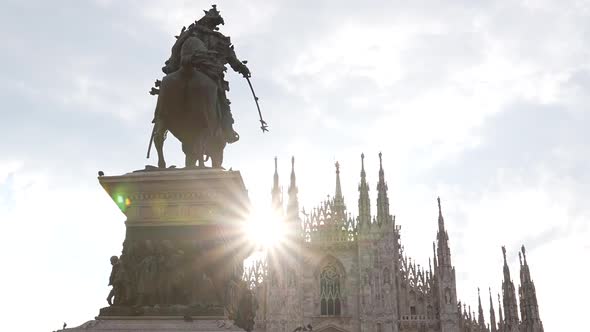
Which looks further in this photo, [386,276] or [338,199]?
[338,199]

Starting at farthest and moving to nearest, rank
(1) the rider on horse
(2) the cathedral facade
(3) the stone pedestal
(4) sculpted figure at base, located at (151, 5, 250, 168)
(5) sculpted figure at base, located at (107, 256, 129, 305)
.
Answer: (2) the cathedral facade → (1) the rider on horse → (4) sculpted figure at base, located at (151, 5, 250, 168) → (5) sculpted figure at base, located at (107, 256, 129, 305) → (3) the stone pedestal

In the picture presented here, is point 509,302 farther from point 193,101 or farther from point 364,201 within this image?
point 193,101

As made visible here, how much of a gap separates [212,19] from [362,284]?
3575 centimetres

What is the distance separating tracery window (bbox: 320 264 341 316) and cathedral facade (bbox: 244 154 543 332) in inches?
2.6

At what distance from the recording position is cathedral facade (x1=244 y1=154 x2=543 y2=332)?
3966 cm

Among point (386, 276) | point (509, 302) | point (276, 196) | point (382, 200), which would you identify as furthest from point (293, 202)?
point (509, 302)

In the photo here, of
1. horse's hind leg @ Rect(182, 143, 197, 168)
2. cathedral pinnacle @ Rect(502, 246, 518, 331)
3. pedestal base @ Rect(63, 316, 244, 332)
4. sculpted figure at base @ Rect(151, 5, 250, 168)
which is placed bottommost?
pedestal base @ Rect(63, 316, 244, 332)

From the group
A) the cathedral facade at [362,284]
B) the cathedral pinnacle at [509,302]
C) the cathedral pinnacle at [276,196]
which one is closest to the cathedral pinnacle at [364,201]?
the cathedral facade at [362,284]

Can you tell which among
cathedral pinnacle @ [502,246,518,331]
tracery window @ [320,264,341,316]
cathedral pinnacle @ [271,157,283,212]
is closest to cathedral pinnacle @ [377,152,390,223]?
tracery window @ [320,264,341,316]

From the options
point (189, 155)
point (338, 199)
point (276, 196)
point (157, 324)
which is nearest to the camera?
point (157, 324)

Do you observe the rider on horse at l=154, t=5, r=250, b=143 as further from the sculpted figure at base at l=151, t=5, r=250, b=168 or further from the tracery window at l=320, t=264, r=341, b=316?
the tracery window at l=320, t=264, r=341, b=316

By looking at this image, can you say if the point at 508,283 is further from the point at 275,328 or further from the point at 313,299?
the point at 275,328

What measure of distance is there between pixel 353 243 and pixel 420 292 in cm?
543

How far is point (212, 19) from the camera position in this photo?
6039 millimetres
